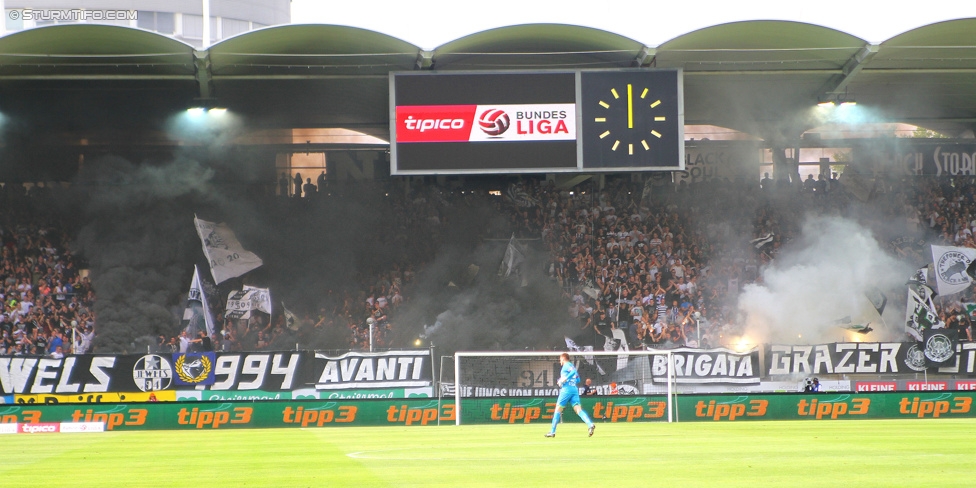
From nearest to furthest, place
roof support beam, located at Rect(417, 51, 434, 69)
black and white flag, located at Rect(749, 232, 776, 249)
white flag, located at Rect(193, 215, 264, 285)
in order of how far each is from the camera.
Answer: roof support beam, located at Rect(417, 51, 434, 69) → white flag, located at Rect(193, 215, 264, 285) → black and white flag, located at Rect(749, 232, 776, 249)

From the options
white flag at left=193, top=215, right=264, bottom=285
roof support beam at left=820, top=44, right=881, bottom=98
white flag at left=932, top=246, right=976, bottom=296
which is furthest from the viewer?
white flag at left=193, top=215, right=264, bottom=285

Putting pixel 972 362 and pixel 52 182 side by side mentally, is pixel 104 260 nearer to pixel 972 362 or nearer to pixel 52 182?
pixel 52 182

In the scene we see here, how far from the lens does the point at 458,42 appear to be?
2567 cm

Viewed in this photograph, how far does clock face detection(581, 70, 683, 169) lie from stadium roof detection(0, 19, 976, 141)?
0.83m

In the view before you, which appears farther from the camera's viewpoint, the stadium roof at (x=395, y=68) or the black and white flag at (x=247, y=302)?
the black and white flag at (x=247, y=302)

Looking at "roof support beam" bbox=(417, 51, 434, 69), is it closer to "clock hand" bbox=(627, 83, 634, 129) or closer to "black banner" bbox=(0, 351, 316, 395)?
"clock hand" bbox=(627, 83, 634, 129)

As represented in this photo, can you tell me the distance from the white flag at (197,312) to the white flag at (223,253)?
1.72 meters

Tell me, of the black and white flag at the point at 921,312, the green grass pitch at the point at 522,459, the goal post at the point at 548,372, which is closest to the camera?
the green grass pitch at the point at 522,459

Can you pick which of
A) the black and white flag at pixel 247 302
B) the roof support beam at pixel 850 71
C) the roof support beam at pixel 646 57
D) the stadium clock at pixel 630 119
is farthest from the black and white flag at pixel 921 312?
the black and white flag at pixel 247 302

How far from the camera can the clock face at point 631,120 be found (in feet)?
85.4

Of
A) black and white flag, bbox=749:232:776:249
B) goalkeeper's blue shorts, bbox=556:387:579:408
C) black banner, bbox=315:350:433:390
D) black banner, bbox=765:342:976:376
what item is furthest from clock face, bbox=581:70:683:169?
goalkeeper's blue shorts, bbox=556:387:579:408

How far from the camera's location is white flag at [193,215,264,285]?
96.8ft

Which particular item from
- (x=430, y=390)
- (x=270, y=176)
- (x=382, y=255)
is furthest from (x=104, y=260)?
(x=430, y=390)

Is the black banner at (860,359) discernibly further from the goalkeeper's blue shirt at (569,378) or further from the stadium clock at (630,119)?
the goalkeeper's blue shirt at (569,378)
